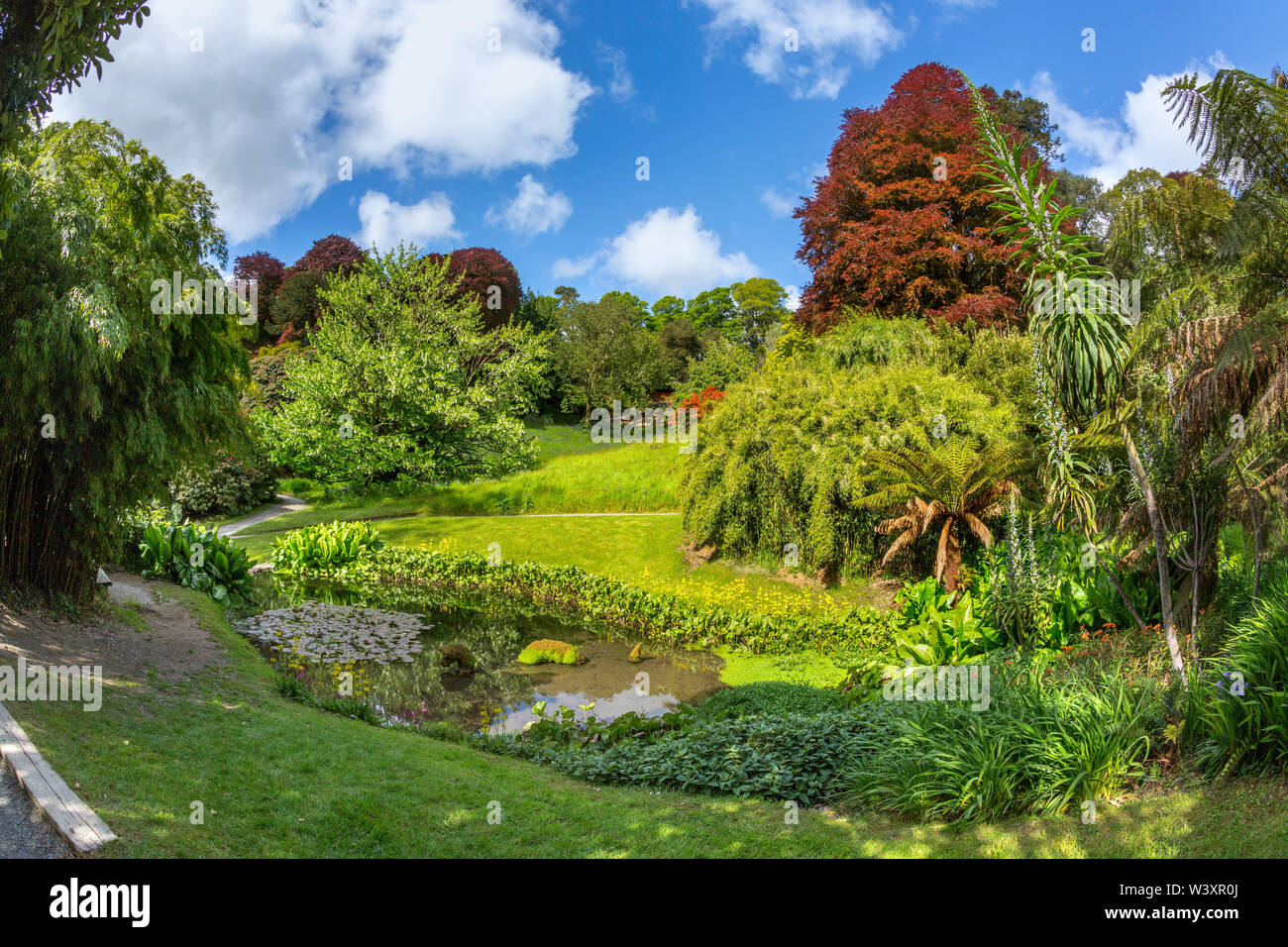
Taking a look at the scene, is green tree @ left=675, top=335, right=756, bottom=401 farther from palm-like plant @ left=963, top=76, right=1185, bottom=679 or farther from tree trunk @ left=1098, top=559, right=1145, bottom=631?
palm-like plant @ left=963, top=76, right=1185, bottom=679

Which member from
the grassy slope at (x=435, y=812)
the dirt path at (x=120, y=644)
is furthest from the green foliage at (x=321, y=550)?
the grassy slope at (x=435, y=812)

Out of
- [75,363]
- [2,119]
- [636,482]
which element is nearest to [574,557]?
[636,482]

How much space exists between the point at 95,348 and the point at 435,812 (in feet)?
18.2

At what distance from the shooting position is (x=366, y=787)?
5246mm

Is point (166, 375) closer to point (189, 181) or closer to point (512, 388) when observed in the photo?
point (189, 181)

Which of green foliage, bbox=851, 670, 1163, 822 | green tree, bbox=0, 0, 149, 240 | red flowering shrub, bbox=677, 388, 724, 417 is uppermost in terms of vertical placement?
red flowering shrub, bbox=677, 388, 724, 417

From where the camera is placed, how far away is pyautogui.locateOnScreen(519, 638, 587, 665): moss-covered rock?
1088 centimetres

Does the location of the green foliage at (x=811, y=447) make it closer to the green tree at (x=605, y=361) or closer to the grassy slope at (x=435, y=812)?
the grassy slope at (x=435, y=812)

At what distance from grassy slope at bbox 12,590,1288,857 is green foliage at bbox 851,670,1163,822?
0.73 feet

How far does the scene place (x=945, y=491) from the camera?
1083 centimetres

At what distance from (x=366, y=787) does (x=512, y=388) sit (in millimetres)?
19417

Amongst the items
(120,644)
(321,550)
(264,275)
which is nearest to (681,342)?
(264,275)

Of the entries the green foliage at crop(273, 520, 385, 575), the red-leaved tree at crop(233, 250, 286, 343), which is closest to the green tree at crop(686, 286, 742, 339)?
the red-leaved tree at crop(233, 250, 286, 343)
